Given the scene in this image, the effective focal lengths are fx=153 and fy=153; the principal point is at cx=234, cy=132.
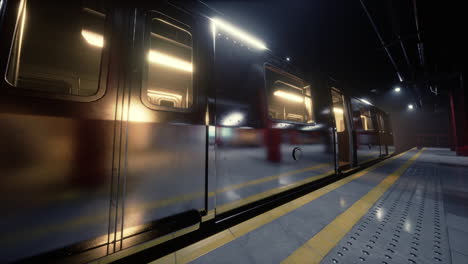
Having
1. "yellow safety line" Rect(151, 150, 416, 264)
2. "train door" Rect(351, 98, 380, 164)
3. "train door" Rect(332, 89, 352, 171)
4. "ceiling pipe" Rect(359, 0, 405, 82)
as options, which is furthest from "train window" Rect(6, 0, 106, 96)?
"train door" Rect(351, 98, 380, 164)

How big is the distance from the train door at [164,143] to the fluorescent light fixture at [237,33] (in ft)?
0.59

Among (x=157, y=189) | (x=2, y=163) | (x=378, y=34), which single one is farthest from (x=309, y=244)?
(x=378, y=34)

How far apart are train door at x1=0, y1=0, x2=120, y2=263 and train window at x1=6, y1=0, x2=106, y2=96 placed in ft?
0.06

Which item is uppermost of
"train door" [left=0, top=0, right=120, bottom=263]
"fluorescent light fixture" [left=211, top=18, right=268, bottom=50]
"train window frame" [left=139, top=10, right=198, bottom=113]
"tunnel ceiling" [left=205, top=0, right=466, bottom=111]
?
"tunnel ceiling" [left=205, top=0, right=466, bottom=111]

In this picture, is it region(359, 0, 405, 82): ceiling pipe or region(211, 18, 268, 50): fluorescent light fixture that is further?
region(359, 0, 405, 82): ceiling pipe

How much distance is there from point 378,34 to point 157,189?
5.40 meters

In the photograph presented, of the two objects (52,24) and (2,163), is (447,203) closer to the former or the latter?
(2,163)

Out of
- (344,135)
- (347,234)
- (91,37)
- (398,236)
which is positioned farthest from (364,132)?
(91,37)

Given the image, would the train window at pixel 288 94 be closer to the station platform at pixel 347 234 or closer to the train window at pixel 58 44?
the station platform at pixel 347 234

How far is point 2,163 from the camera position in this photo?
82 centimetres

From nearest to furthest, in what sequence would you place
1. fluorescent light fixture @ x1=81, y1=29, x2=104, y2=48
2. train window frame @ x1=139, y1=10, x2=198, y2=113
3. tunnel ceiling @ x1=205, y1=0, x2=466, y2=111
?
train window frame @ x1=139, y1=10, x2=198, y2=113 → fluorescent light fixture @ x1=81, y1=29, x2=104, y2=48 → tunnel ceiling @ x1=205, y1=0, x2=466, y2=111

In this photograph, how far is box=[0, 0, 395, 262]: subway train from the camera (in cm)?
88

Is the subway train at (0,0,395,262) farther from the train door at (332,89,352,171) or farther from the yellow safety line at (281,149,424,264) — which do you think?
the train door at (332,89,352,171)

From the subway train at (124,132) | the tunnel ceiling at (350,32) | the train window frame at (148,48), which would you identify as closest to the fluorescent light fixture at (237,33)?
the subway train at (124,132)
